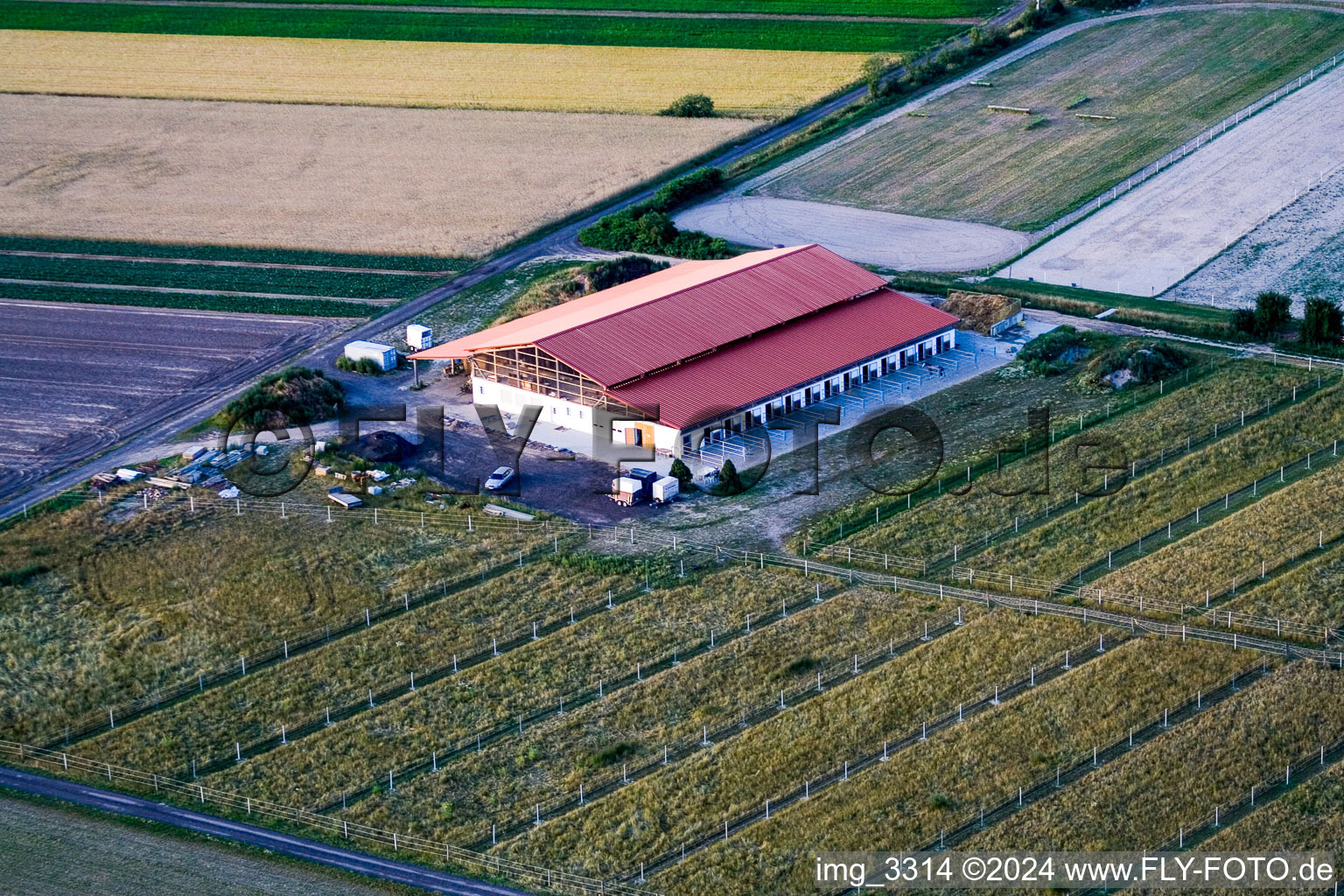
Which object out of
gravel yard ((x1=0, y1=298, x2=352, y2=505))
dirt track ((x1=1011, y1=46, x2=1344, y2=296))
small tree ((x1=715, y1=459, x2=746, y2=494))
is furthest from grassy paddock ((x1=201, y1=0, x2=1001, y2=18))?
small tree ((x1=715, y1=459, x2=746, y2=494))

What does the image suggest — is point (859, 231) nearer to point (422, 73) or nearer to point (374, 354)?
point (374, 354)

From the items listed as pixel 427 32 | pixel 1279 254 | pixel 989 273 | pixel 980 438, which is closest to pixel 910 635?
pixel 980 438

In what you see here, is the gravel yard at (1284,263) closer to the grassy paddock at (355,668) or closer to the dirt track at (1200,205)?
the dirt track at (1200,205)

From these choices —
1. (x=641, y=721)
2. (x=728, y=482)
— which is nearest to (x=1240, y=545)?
(x=728, y=482)

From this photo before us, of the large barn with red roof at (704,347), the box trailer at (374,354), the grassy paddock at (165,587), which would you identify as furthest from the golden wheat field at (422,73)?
the grassy paddock at (165,587)

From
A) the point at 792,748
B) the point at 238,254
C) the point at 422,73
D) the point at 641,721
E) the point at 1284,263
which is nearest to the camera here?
the point at 792,748
